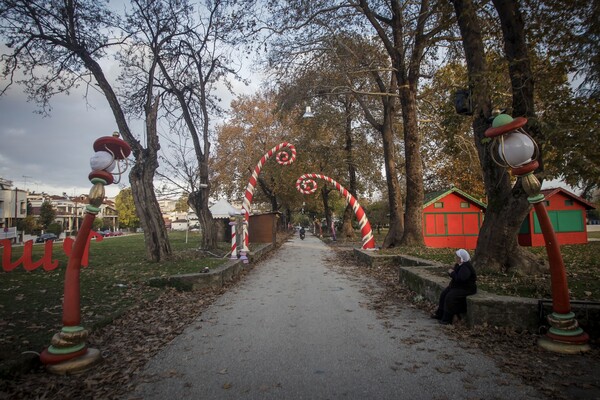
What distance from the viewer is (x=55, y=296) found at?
754 cm

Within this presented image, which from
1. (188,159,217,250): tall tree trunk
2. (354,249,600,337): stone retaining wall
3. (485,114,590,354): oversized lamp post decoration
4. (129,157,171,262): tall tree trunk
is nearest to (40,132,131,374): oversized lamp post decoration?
(485,114,590,354): oversized lamp post decoration

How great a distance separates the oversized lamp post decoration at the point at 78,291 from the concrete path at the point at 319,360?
0.78 m

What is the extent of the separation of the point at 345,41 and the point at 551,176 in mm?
12668

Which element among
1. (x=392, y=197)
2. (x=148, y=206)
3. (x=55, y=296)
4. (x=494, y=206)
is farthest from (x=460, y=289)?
(x=392, y=197)

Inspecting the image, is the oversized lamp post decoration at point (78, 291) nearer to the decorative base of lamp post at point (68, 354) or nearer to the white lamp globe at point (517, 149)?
the decorative base of lamp post at point (68, 354)

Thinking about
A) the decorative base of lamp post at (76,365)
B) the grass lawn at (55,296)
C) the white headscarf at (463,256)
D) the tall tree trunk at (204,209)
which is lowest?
the decorative base of lamp post at (76,365)

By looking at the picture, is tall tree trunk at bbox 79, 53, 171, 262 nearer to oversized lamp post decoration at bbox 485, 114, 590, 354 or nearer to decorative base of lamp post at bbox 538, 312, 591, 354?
oversized lamp post decoration at bbox 485, 114, 590, 354

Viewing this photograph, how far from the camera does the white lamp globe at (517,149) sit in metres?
4.71

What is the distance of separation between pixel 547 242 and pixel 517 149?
127 cm

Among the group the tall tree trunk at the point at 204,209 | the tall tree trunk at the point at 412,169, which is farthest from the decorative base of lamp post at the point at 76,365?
the tall tree trunk at the point at 412,169

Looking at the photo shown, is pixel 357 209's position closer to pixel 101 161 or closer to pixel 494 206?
pixel 494 206

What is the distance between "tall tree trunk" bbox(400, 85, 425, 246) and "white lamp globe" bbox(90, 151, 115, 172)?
13.9 metres

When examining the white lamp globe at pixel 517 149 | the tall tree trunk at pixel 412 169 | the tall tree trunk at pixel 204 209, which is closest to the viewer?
the white lamp globe at pixel 517 149

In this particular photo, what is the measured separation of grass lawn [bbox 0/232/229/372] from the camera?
508 cm
